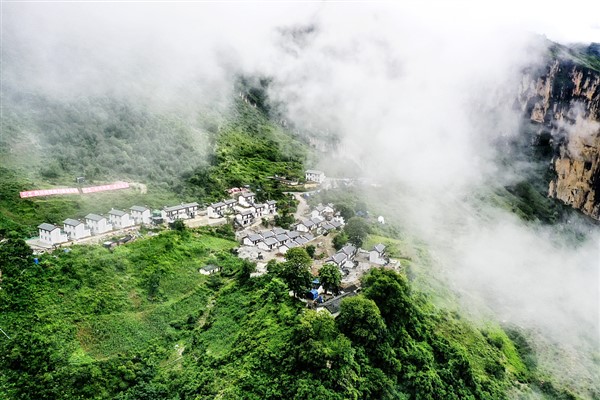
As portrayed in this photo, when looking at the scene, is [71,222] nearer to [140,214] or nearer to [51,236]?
[51,236]

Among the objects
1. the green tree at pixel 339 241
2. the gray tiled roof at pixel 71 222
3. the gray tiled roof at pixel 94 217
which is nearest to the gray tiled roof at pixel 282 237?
the green tree at pixel 339 241

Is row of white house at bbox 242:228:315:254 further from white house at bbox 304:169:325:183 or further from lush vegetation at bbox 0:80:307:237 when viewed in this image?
white house at bbox 304:169:325:183

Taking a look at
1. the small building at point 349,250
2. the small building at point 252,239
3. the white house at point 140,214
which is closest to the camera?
the small building at point 349,250

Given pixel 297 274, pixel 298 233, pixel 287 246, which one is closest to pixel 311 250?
pixel 287 246

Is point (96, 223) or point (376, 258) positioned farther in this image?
point (376, 258)

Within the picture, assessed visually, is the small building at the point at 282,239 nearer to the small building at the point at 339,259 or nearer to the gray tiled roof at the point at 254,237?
the gray tiled roof at the point at 254,237

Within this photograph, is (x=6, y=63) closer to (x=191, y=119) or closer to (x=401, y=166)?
(x=191, y=119)

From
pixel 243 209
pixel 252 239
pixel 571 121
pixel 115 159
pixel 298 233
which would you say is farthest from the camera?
pixel 571 121

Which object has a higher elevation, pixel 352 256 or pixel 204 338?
pixel 204 338
